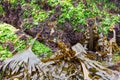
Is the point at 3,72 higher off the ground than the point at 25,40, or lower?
lower

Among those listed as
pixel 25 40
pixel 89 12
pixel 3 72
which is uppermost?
pixel 89 12

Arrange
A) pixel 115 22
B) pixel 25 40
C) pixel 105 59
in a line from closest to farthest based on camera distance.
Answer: pixel 105 59, pixel 25 40, pixel 115 22

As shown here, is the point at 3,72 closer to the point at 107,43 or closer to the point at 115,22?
the point at 107,43

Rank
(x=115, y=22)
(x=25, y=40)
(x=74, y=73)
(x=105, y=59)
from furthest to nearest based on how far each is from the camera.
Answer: (x=115, y=22) → (x=25, y=40) → (x=105, y=59) → (x=74, y=73)

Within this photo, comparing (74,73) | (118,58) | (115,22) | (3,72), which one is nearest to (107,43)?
(118,58)

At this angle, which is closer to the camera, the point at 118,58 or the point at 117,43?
the point at 118,58

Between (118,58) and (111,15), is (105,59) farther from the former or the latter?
(111,15)

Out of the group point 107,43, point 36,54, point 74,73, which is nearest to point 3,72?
point 36,54

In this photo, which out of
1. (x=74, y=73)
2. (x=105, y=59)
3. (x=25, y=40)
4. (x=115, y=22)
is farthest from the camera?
(x=115, y=22)

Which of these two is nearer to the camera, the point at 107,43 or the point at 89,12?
the point at 107,43
